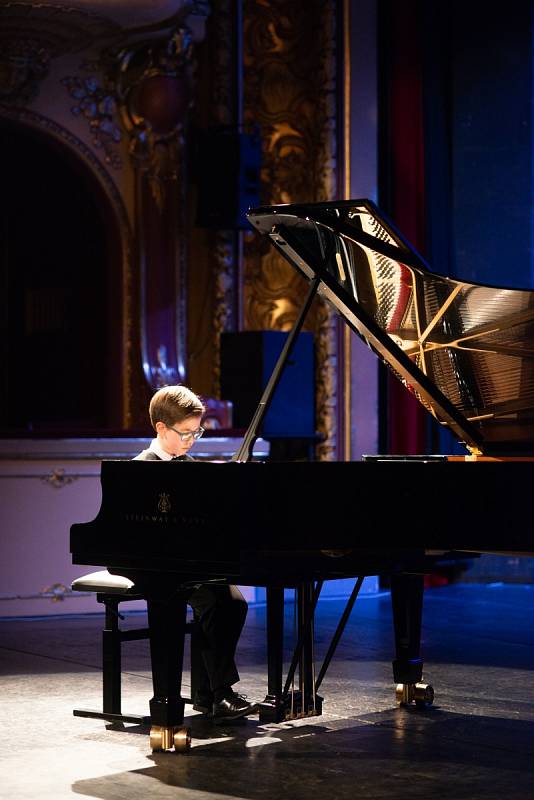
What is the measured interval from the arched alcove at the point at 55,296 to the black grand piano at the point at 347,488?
4.27 m

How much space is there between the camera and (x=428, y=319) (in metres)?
4.40

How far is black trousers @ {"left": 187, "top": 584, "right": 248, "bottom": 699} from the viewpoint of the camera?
14.4 ft

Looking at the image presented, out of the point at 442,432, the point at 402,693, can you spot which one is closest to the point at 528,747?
the point at 402,693

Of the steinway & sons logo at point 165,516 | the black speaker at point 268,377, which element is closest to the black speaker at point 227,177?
the black speaker at point 268,377

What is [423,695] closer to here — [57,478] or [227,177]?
[57,478]

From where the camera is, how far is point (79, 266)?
8789 mm

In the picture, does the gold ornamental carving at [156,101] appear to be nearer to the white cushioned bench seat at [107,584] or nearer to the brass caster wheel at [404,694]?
the white cushioned bench seat at [107,584]

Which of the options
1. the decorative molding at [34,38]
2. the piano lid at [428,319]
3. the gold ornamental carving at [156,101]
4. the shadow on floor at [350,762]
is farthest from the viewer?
the gold ornamental carving at [156,101]

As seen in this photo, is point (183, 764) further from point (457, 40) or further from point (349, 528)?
point (457, 40)

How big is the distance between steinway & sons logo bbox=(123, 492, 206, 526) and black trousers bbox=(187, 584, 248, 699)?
1.54 ft

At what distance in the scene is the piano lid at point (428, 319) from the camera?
4.19 m

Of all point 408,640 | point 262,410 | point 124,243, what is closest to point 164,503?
point 262,410

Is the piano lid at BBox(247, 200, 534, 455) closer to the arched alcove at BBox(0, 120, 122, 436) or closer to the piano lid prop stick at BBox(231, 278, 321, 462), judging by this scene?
Answer: the piano lid prop stick at BBox(231, 278, 321, 462)

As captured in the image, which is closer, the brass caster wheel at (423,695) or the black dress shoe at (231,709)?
the black dress shoe at (231,709)
